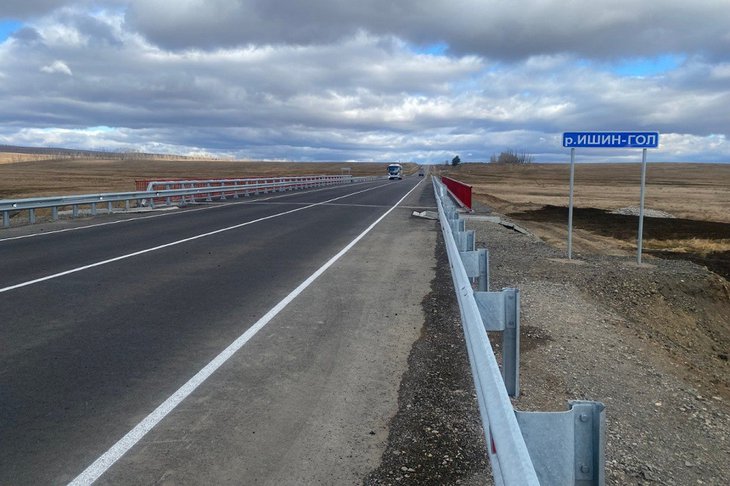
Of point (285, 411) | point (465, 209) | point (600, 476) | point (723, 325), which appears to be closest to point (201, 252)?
point (285, 411)

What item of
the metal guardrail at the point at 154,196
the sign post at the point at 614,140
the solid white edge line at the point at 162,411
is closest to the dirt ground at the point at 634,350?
the sign post at the point at 614,140

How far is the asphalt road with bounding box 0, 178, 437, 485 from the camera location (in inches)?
150

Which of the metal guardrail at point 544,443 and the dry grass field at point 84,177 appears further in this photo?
the dry grass field at point 84,177

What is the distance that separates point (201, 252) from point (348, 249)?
317 cm

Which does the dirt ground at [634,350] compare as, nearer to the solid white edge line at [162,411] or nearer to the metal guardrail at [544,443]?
the metal guardrail at [544,443]

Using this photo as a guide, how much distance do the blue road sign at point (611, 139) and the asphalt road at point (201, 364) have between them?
3.86 meters

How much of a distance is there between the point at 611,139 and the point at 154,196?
19.7 m

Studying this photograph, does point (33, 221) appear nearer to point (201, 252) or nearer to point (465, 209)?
point (201, 252)

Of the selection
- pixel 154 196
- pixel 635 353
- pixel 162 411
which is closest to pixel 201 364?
pixel 162 411

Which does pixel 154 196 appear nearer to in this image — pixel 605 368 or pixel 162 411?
pixel 162 411

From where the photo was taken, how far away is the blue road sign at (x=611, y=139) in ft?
37.0

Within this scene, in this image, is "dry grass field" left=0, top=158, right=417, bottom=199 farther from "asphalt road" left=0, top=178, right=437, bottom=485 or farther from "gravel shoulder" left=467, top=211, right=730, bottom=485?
"gravel shoulder" left=467, top=211, right=730, bottom=485

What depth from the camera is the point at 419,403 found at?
4.68 meters

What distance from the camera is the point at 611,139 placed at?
37.9 ft
